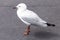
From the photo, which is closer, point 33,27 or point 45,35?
point 45,35

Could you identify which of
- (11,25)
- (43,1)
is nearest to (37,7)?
(43,1)

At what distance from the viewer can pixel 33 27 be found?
247 inches

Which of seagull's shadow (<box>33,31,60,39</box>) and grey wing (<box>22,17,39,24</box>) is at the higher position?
grey wing (<box>22,17,39,24</box>)

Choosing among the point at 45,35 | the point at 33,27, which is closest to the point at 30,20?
the point at 45,35

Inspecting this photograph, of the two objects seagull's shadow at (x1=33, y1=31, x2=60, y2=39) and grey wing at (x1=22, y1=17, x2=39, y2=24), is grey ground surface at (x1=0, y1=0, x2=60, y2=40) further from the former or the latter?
grey wing at (x1=22, y1=17, x2=39, y2=24)

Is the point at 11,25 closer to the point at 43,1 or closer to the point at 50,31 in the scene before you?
the point at 50,31

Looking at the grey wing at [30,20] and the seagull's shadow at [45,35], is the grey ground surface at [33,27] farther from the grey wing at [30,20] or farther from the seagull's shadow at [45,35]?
the grey wing at [30,20]

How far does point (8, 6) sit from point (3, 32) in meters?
1.85

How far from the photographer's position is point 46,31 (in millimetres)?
6086

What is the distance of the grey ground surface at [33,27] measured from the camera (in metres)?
5.84

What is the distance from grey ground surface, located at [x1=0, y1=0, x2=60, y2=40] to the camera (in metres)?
5.84

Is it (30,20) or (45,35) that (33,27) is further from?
(30,20)

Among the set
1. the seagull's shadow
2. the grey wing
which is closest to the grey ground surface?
the seagull's shadow

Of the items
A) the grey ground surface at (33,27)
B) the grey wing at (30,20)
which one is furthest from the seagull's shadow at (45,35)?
the grey wing at (30,20)
